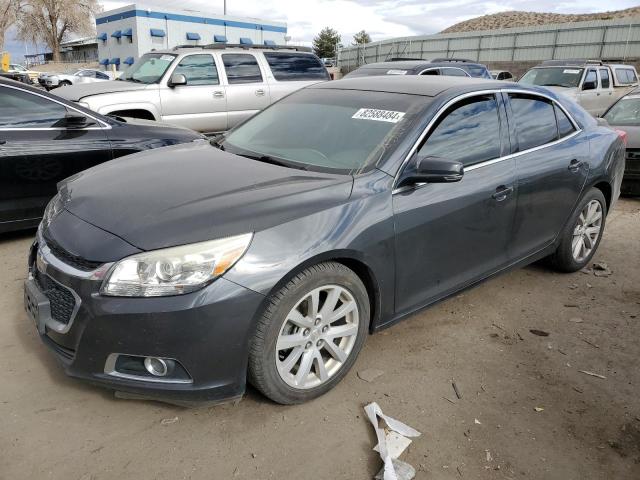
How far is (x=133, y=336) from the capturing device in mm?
2314

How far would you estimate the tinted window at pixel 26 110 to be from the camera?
4.69m

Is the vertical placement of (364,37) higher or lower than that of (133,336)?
higher

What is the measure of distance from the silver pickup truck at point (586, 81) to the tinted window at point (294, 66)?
613 centimetres

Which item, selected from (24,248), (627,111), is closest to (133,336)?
(24,248)

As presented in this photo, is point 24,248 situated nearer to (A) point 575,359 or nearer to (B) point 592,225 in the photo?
(A) point 575,359

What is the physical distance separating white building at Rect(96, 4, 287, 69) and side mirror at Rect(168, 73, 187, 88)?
34.6 m

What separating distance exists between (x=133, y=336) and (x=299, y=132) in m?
1.81

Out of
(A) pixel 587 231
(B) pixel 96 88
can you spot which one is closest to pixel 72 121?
(B) pixel 96 88

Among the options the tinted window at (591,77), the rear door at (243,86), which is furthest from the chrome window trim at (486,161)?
the tinted window at (591,77)

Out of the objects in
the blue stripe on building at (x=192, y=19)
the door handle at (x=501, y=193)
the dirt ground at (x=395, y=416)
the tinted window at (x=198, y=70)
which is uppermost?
the blue stripe on building at (x=192, y=19)

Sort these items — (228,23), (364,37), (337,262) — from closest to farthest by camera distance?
(337,262) < (228,23) < (364,37)

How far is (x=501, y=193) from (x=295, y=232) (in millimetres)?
1631

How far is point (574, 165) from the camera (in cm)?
411

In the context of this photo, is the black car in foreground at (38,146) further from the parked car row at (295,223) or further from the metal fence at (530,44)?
the metal fence at (530,44)
